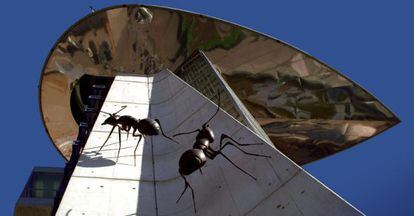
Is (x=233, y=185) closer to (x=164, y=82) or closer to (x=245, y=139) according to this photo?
(x=245, y=139)

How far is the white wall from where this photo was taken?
10.1 meters

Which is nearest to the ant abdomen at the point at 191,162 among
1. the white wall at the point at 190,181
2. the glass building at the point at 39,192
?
the white wall at the point at 190,181

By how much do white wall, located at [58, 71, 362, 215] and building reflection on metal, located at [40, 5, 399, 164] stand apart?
24.4 feet

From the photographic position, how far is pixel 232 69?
25.5 metres

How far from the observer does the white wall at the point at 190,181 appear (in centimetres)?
1009

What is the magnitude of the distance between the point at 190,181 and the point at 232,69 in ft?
43.2

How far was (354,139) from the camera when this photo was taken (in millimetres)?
26984

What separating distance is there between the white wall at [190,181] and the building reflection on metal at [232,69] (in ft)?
24.4

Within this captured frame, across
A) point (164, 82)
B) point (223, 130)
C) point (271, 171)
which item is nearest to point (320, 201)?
point (271, 171)

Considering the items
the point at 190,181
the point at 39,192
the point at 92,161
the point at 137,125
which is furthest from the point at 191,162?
the point at 39,192

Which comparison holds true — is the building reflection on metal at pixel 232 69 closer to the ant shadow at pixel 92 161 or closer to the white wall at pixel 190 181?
the white wall at pixel 190 181

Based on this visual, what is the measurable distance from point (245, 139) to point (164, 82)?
895 centimetres

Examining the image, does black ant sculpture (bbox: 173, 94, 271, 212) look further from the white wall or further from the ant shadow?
the ant shadow

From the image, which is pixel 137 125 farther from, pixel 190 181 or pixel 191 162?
pixel 191 162
